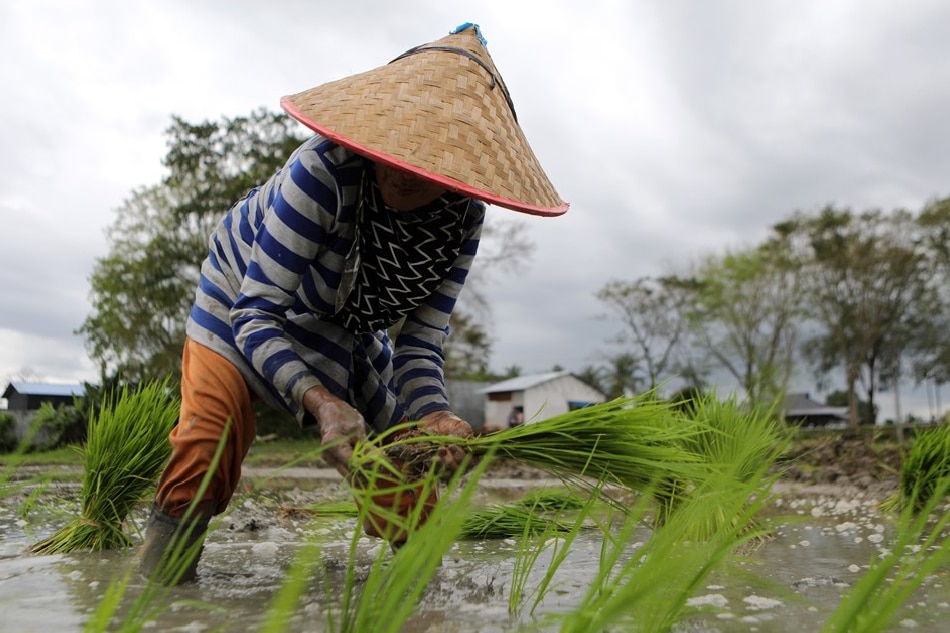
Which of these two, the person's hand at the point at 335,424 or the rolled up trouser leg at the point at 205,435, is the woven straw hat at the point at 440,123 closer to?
the person's hand at the point at 335,424

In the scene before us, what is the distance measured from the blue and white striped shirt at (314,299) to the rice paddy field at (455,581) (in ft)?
1.45

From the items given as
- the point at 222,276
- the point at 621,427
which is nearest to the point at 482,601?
the point at 621,427

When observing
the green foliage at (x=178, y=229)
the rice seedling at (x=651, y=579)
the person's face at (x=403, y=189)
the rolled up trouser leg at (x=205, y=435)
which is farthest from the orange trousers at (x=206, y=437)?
the green foliage at (x=178, y=229)

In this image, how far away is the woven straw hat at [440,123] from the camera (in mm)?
1771

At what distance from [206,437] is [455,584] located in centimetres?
77

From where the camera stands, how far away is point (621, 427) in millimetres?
1649

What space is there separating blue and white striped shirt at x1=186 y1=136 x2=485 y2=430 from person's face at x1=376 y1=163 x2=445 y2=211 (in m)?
0.07

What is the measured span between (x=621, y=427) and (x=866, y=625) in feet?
2.40

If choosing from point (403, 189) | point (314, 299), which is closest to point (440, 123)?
point (403, 189)

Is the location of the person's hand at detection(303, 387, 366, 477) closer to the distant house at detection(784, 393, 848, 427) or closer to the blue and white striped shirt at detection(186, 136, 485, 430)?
the blue and white striped shirt at detection(186, 136, 485, 430)

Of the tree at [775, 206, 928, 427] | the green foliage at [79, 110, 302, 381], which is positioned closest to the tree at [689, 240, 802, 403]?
the tree at [775, 206, 928, 427]

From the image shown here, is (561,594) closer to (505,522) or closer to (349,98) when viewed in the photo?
(505,522)

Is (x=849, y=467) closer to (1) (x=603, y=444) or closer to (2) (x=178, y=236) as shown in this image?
(1) (x=603, y=444)

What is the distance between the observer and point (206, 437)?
2041 mm
